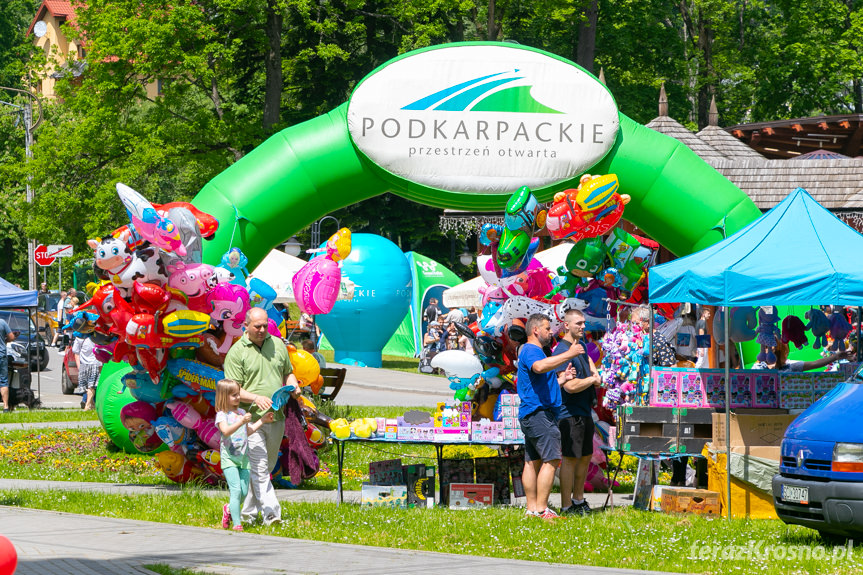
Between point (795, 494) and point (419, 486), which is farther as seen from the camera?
point (419, 486)

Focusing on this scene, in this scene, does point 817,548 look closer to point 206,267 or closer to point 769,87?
point 206,267

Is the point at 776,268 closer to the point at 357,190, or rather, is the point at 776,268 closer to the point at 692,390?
the point at 692,390

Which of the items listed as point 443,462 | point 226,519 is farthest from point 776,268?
point 226,519

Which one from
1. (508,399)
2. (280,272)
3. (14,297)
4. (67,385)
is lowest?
(508,399)

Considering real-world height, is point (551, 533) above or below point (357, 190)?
below

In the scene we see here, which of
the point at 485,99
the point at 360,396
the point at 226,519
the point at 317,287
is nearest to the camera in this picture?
the point at 226,519

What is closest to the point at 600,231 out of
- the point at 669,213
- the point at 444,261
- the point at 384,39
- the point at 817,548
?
the point at 669,213

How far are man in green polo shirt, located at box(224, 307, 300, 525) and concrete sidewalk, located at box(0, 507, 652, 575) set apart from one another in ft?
1.38

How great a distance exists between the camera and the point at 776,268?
10.0 meters

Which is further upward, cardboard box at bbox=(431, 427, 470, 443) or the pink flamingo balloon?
the pink flamingo balloon

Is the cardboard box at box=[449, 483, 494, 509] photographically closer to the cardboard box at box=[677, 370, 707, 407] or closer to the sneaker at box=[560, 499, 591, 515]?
the sneaker at box=[560, 499, 591, 515]

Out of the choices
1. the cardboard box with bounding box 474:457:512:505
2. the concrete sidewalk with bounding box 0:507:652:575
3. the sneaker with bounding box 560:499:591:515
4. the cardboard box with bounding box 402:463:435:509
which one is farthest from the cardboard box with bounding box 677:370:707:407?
the concrete sidewalk with bounding box 0:507:652:575

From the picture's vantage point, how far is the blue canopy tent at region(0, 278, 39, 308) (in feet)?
A: 66.5

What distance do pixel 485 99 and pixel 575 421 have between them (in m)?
4.88
